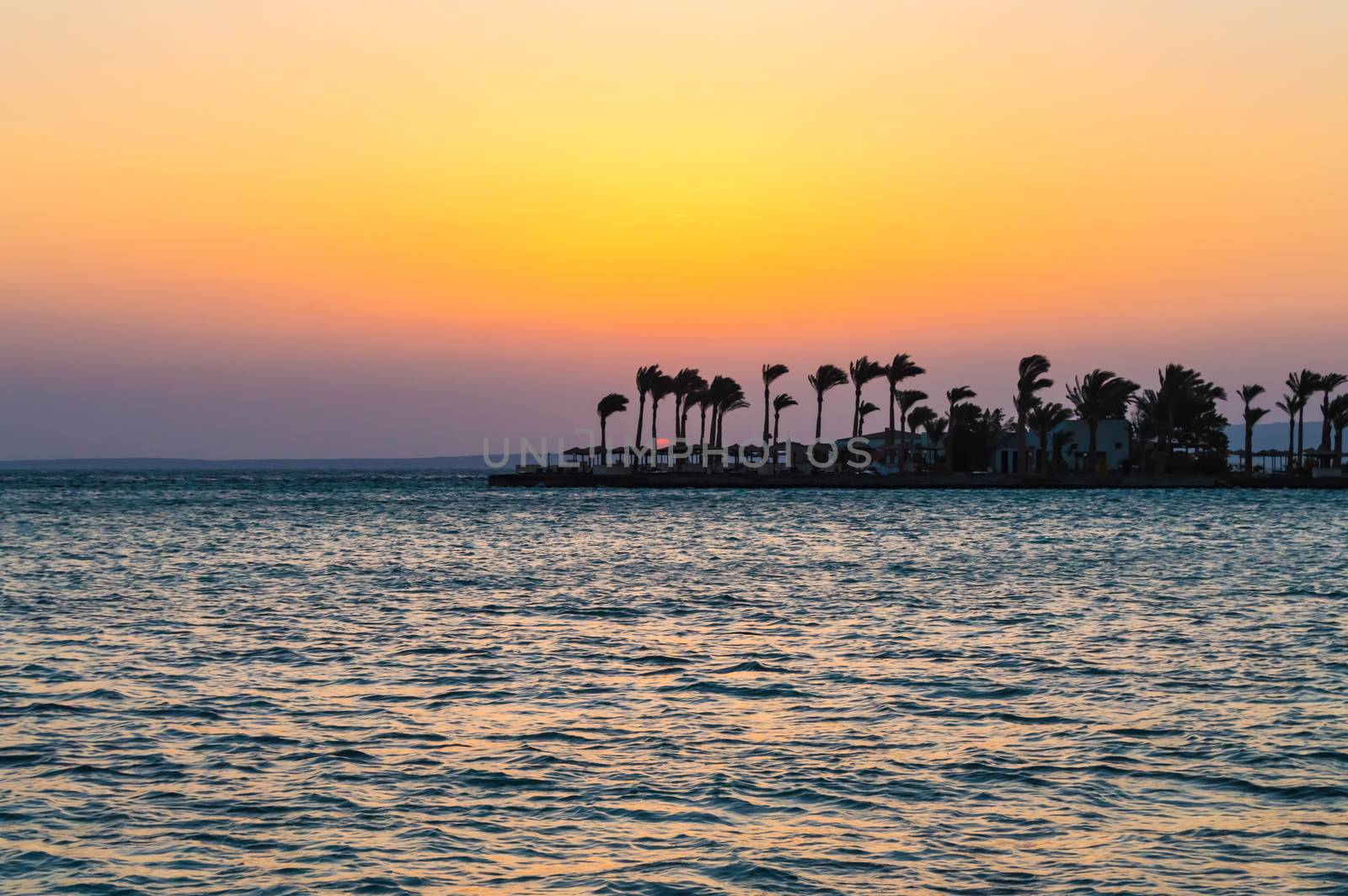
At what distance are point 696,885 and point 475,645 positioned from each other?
1340 cm

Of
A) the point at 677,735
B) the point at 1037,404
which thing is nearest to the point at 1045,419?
the point at 1037,404

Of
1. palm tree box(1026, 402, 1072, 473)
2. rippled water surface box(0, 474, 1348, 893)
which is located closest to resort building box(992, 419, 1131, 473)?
palm tree box(1026, 402, 1072, 473)

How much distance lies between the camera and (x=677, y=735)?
48.0 feet

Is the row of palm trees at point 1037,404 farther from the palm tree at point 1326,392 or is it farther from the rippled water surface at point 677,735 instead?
the rippled water surface at point 677,735

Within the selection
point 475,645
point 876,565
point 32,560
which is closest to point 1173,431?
point 876,565

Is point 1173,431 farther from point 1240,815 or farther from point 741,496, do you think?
point 1240,815

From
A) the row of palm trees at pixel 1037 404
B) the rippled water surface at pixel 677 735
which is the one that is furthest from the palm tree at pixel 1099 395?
the rippled water surface at pixel 677 735

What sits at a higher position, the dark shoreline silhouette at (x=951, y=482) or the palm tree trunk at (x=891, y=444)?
the palm tree trunk at (x=891, y=444)

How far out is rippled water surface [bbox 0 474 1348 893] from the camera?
32.8ft

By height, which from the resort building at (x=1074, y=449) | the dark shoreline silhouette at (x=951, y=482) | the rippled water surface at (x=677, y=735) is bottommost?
the rippled water surface at (x=677, y=735)

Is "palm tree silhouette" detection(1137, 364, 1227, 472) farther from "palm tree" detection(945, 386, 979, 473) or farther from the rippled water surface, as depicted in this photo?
the rippled water surface

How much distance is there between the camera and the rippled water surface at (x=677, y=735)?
10.0 metres

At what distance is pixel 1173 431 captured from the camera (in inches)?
5812

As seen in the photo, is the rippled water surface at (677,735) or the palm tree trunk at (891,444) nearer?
the rippled water surface at (677,735)
